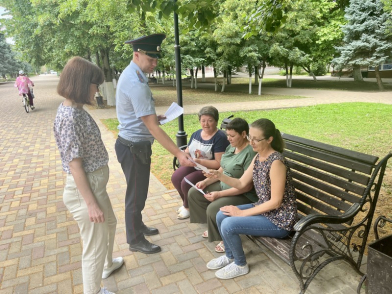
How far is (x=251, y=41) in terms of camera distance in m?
18.3

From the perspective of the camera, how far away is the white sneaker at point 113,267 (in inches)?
108

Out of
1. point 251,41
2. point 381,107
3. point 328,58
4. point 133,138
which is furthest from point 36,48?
point 328,58

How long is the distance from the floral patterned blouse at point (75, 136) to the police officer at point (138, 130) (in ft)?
2.04

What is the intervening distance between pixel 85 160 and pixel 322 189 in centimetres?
199

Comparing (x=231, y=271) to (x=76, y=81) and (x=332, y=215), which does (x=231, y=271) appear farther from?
(x=76, y=81)

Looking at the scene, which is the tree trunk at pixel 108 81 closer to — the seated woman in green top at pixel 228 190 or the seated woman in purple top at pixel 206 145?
the seated woman in purple top at pixel 206 145

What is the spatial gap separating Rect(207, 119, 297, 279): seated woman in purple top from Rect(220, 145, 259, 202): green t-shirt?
309mm

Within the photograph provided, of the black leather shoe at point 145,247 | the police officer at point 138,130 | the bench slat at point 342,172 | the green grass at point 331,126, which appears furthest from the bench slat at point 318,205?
the green grass at point 331,126

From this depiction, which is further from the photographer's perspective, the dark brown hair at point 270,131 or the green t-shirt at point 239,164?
the green t-shirt at point 239,164

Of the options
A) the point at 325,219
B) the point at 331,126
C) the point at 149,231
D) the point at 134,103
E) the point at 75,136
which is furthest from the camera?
the point at 331,126

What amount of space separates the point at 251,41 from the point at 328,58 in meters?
8.95

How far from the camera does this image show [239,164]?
3039 millimetres

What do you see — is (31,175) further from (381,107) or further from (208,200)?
(381,107)

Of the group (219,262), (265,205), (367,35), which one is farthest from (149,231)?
(367,35)
